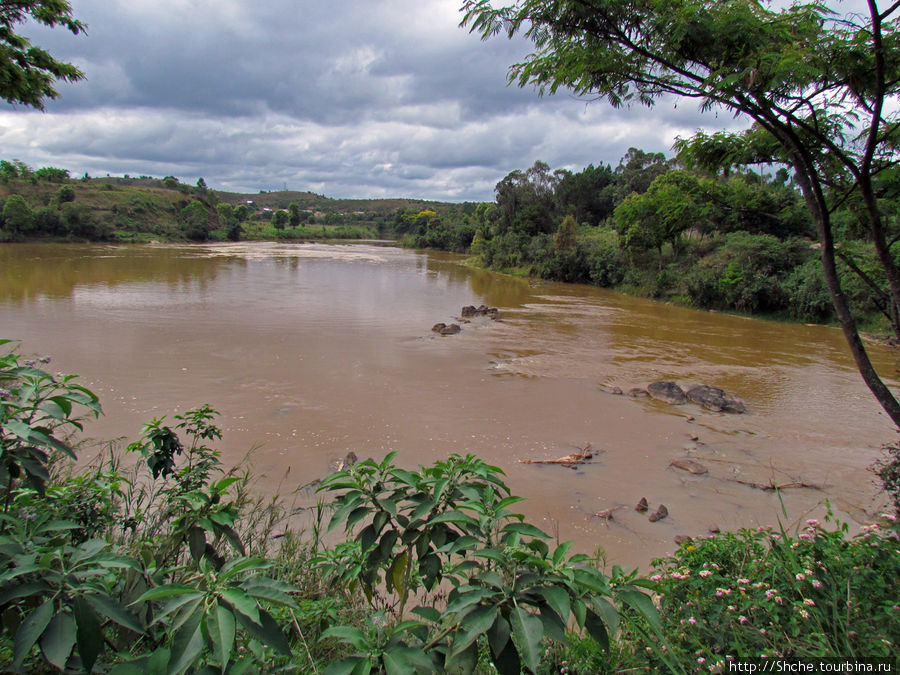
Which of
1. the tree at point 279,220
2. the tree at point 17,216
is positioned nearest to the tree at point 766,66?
the tree at point 17,216

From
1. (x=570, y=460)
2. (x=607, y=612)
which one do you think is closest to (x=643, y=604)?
(x=607, y=612)

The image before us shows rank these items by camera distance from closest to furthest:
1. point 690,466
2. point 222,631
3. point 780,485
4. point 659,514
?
point 222,631
point 659,514
point 780,485
point 690,466

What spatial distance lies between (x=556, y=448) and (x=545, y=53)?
17.9 ft

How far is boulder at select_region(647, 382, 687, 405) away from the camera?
9664 millimetres

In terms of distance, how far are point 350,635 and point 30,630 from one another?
66 cm

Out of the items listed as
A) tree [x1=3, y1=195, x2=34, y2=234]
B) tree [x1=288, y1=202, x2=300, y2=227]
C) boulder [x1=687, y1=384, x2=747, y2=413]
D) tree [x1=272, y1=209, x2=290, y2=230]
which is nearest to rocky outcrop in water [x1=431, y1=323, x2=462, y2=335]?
boulder [x1=687, y1=384, x2=747, y2=413]

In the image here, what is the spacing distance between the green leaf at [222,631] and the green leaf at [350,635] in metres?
0.23

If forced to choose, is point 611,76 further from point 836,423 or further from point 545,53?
point 836,423

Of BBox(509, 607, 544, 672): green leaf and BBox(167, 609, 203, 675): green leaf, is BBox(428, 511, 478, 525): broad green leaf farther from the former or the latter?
BBox(167, 609, 203, 675): green leaf

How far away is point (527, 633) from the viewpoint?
106cm

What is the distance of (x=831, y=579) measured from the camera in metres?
2.45

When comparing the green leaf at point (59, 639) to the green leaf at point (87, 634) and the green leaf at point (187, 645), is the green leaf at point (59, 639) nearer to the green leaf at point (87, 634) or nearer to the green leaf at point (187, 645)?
the green leaf at point (87, 634)

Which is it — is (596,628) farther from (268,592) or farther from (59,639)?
(59,639)

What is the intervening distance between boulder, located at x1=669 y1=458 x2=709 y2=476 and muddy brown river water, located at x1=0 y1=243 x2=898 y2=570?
113 mm
